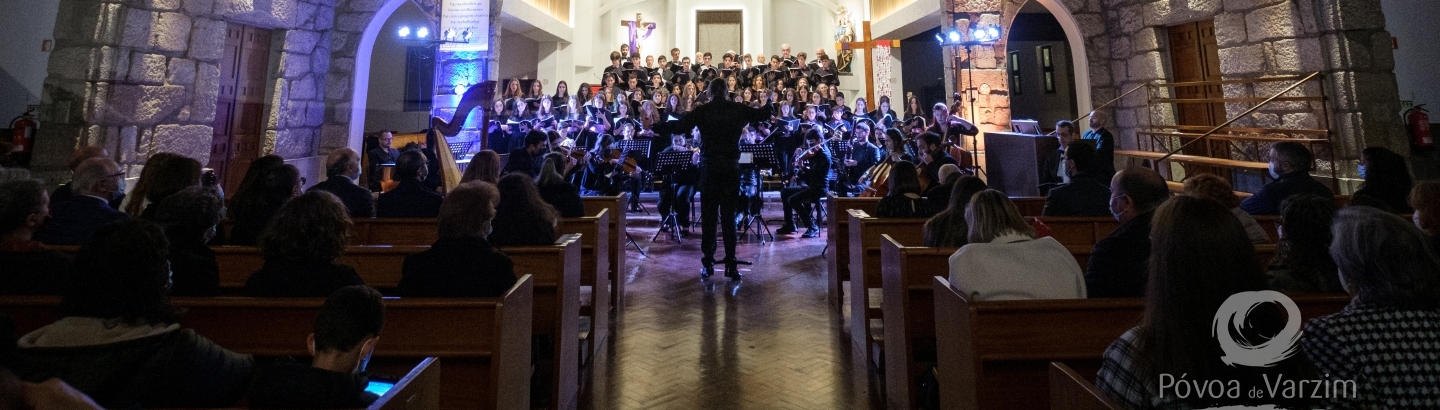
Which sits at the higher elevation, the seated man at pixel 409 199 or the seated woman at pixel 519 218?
the seated man at pixel 409 199

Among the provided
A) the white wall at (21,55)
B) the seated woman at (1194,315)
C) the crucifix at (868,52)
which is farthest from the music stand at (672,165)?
the crucifix at (868,52)

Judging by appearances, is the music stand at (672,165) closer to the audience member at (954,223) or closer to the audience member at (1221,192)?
the audience member at (954,223)

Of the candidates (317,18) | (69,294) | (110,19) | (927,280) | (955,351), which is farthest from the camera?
(317,18)

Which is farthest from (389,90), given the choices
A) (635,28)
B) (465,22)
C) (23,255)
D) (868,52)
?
(23,255)

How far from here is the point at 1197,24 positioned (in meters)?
7.14

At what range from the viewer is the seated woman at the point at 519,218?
8.80 feet

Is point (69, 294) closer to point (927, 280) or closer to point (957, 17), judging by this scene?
point (927, 280)

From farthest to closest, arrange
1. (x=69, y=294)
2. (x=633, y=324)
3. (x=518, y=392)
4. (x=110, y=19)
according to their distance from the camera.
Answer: (x=110, y=19), (x=633, y=324), (x=518, y=392), (x=69, y=294)

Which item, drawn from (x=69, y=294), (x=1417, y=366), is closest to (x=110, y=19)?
(x=69, y=294)

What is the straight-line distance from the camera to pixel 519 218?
2.69 meters

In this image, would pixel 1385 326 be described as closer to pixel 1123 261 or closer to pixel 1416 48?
pixel 1123 261

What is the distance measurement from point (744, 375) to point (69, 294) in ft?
6.58

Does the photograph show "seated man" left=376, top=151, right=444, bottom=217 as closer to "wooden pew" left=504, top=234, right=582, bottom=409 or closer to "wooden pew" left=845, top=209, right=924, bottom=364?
"wooden pew" left=504, top=234, right=582, bottom=409

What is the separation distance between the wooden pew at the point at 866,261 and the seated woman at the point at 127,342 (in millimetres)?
2242
